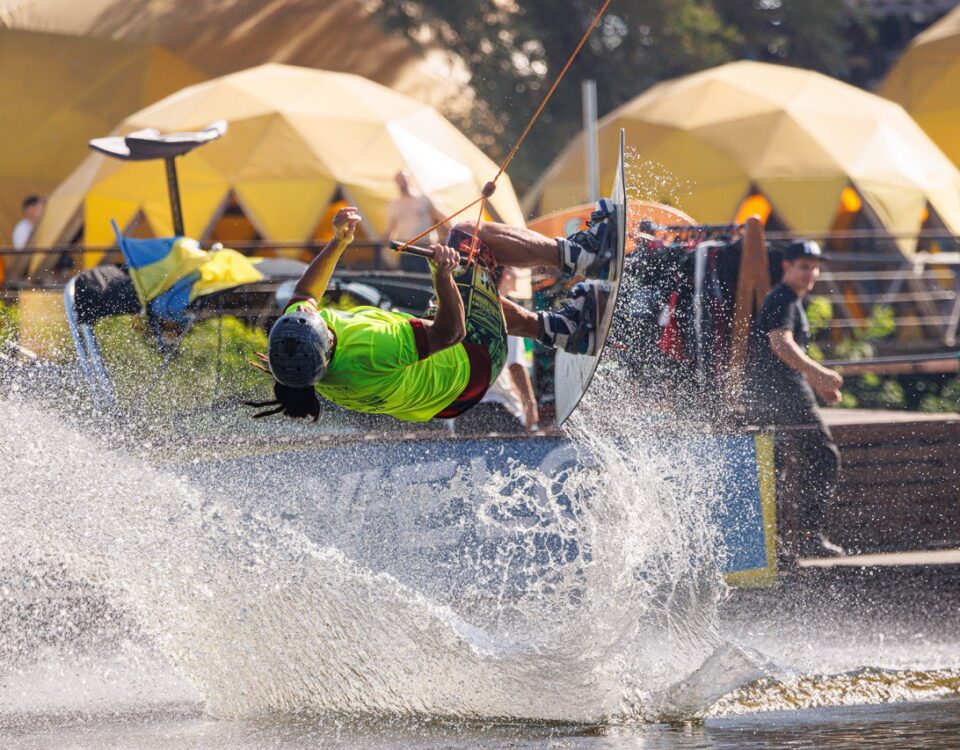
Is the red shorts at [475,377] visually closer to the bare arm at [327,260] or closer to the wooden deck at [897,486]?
the bare arm at [327,260]

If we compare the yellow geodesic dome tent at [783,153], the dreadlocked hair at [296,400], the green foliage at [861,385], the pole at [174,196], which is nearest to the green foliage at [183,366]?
the pole at [174,196]

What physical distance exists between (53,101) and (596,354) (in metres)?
14.4

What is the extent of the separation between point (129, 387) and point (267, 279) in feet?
3.23

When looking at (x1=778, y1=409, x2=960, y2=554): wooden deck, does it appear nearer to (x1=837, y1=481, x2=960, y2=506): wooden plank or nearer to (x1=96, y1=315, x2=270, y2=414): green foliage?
(x1=837, y1=481, x2=960, y2=506): wooden plank

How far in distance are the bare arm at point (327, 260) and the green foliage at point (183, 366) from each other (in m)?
2.43

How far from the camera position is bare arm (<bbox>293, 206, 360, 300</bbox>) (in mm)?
5840

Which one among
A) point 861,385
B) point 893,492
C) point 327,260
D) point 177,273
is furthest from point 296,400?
point 861,385

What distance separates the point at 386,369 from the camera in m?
5.99

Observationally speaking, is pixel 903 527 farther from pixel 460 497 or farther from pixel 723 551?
pixel 460 497

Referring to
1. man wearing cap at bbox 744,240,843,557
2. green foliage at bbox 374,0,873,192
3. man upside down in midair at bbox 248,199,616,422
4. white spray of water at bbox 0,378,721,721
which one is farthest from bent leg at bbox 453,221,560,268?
green foliage at bbox 374,0,873,192

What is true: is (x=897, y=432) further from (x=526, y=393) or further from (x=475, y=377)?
(x=475, y=377)

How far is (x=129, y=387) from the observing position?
8141 mm

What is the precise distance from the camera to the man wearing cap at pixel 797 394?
783 cm

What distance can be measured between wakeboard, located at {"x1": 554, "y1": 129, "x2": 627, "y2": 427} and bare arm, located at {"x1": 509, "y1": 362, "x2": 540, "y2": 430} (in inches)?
19.0
